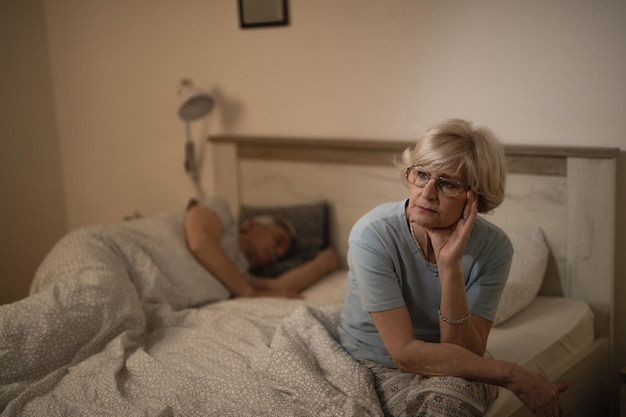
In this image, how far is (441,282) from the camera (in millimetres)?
1780

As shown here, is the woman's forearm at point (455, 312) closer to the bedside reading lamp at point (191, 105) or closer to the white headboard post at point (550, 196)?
the white headboard post at point (550, 196)

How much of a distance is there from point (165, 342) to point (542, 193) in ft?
4.50

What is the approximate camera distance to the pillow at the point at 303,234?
3.00 m

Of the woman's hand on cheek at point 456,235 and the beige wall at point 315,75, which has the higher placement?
the beige wall at point 315,75

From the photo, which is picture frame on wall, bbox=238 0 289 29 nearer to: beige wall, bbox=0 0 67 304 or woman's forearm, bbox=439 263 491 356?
beige wall, bbox=0 0 67 304

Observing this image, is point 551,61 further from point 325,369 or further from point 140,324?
point 140,324

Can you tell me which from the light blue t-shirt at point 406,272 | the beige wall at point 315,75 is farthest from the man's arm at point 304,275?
the light blue t-shirt at point 406,272

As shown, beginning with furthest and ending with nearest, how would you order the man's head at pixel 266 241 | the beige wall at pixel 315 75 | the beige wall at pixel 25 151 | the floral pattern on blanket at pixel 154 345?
the beige wall at pixel 25 151
the man's head at pixel 266 241
the beige wall at pixel 315 75
the floral pattern on blanket at pixel 154 345

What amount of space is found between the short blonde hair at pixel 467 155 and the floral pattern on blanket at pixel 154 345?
1.75 feet

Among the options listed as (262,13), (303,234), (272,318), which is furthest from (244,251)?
(262,13)

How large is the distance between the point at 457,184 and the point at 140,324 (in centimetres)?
112

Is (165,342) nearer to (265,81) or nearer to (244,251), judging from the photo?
(244,251)

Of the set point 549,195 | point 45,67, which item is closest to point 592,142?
point 549,195

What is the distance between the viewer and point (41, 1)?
3854 millimetres
